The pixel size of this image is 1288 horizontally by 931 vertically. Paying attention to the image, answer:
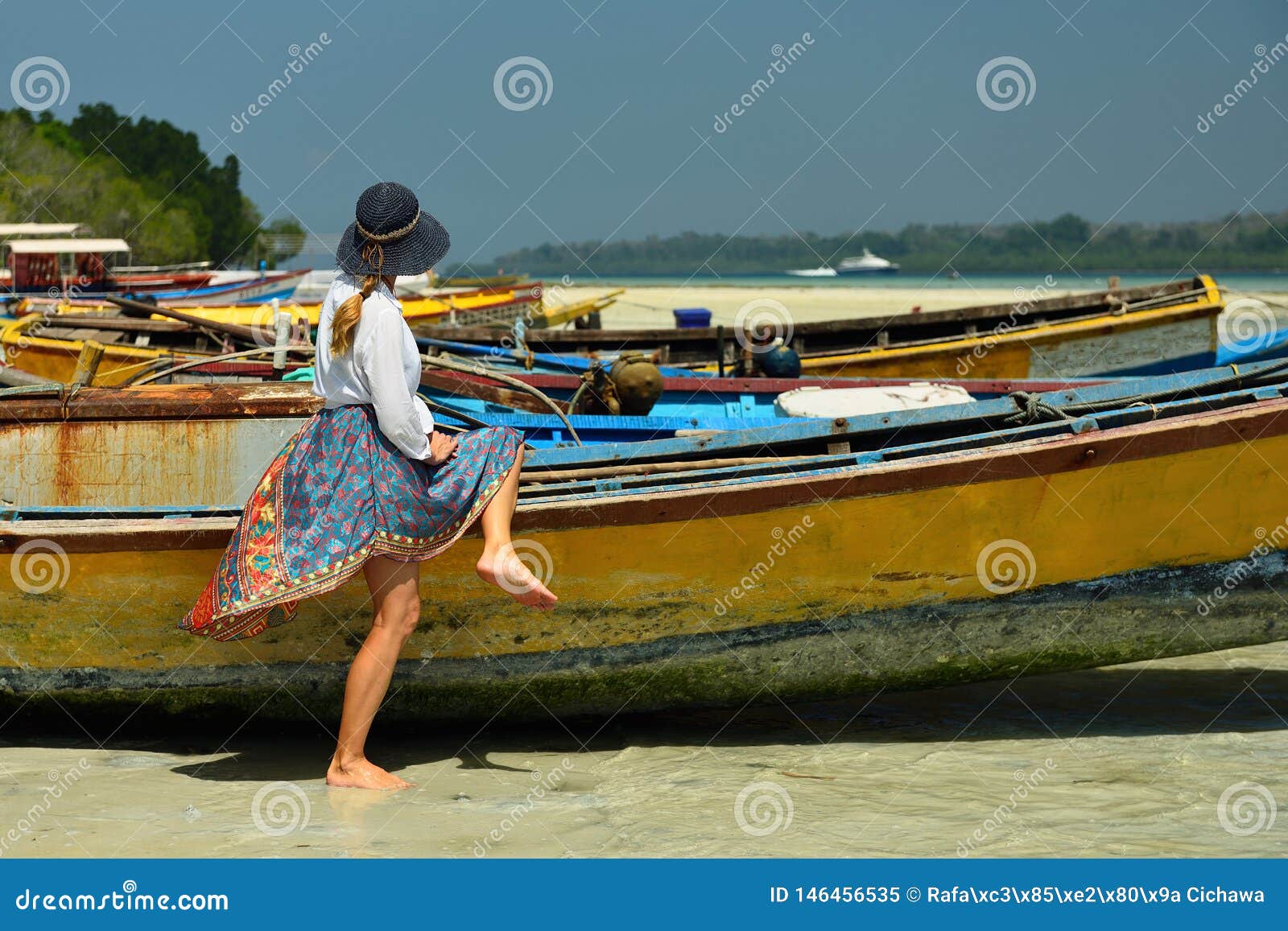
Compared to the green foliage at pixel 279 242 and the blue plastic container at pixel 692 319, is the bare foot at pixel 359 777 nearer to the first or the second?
the blue plastic container at pixel 692 319

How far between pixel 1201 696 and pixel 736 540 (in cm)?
200

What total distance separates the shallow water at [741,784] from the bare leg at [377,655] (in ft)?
0.37

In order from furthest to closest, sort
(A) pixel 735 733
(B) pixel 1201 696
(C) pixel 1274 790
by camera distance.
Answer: (B) pixel 1201 696, (A) pixel 735 733, (C) pixel 1274 790

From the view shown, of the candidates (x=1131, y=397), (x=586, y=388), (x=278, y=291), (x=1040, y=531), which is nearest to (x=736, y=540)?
(x=1040, y=531)

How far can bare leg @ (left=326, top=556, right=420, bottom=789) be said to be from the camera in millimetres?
3684

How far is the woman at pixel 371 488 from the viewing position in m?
3.50

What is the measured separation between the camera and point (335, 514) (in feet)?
11.6

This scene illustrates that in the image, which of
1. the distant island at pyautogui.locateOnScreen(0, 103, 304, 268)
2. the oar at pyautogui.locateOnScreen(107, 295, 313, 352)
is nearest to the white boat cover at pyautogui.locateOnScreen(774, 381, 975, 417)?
the oar at pyautogui.locateOnScreen(107, 295, 313, 352)

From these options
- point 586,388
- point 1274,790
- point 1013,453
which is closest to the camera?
point 1274,790

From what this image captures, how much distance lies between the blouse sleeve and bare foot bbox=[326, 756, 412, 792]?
3.30 ft

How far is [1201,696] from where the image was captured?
485 centimetres

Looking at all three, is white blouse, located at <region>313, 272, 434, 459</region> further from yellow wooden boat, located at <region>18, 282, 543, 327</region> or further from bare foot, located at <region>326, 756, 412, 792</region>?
yellow wooden boat, located at <region>18, 282, 543, 327</region>

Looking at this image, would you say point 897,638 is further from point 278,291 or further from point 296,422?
point 278,291

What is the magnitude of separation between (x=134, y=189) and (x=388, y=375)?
50645 millimetres
